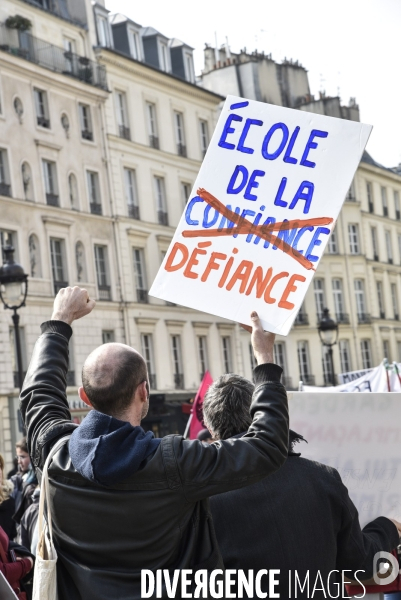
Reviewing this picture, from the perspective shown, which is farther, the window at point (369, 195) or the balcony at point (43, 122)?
the window at point (369, 195)

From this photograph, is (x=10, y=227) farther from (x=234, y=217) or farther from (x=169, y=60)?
(x=234, y=217)

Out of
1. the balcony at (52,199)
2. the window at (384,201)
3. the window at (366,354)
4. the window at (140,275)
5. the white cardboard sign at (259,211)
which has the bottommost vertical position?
the window at (366,354)

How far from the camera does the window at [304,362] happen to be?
52.1 metres

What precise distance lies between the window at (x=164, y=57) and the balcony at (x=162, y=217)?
680 cm

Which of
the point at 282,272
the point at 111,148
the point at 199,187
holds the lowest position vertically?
the point at 282,272

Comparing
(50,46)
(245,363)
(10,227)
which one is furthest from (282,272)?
(245,363)

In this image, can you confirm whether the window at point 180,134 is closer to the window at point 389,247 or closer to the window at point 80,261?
the window at point 80,261

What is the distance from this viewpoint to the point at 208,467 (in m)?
3.49

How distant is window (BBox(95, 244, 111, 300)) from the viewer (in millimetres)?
39000

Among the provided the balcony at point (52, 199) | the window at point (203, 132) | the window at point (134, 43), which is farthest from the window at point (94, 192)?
the window at point (203, 132)

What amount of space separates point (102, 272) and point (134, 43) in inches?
419

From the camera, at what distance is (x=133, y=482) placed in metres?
3.51

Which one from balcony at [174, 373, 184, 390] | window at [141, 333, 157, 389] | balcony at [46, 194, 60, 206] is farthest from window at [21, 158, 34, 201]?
balcony at [174, 373, 184, 390]

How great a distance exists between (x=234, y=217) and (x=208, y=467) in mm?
1442
